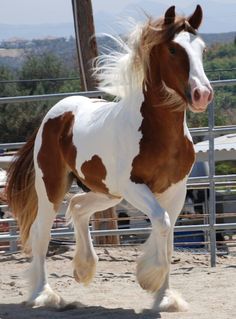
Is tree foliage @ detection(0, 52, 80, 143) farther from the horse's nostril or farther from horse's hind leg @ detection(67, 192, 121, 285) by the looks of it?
the horse's nostril

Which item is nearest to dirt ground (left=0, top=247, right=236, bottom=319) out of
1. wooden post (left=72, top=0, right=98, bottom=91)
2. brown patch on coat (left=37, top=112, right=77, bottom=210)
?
brown patch on coat (left=37, top=112, right=77, bottom=210)

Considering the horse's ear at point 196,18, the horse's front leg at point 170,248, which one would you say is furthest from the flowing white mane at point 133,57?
the horse's front leg at point 170,248

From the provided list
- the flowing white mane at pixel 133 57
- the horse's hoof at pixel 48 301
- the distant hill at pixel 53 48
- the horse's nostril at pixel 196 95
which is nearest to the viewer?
the horse's nostril at pixel 196 95

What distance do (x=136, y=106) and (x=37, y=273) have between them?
→ 5.18ft

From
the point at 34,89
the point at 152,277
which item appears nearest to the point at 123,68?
A: the point at 152,277

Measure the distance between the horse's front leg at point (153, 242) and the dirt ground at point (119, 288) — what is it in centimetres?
28

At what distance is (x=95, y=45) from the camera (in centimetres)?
1033

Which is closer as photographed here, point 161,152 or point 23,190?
point 161,152

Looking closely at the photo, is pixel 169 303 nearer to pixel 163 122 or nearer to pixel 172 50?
pixel 163 122

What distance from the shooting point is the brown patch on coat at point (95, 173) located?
5.83 meters

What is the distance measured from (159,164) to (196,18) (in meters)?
1.01

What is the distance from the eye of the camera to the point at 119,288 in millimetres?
6934

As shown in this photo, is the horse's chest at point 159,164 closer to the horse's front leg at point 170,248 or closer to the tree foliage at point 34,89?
the horse's front leg at point 170,248

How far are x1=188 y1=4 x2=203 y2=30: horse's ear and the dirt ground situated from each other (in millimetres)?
1909
